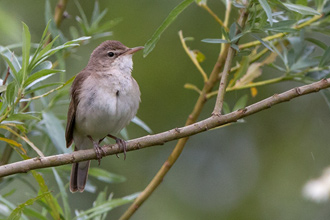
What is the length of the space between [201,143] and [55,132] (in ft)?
14.3

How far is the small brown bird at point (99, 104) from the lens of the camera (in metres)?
4.30

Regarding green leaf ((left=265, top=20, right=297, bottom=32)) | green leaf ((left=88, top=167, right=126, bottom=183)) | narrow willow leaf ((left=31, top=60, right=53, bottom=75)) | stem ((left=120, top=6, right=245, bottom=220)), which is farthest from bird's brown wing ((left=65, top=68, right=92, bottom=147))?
green leaf ((left=265, top=20, right=297, bottom=32))

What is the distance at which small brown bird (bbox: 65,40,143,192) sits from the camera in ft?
14.1

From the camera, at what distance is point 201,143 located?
8141 mm

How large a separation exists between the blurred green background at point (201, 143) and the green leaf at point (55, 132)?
96.6 inches

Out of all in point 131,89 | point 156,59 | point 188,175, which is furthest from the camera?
point 188,175

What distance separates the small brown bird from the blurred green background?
201 cm

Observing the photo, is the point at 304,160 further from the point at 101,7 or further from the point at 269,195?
the point at 101,7

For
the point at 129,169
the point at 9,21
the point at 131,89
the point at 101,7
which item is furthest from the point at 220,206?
the point at 9,21

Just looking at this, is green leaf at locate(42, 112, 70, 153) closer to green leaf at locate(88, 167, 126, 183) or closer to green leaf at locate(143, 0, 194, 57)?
green leaf at locate(88, 167, 126, 183)

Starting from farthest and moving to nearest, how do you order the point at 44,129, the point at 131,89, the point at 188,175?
1. the point at 188,175
2. the point at 131,89
3. the point at 44,129

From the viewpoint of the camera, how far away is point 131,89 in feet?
14.5

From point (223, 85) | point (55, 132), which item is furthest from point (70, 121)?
point (223, 85)

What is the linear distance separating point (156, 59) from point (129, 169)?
1.41m
